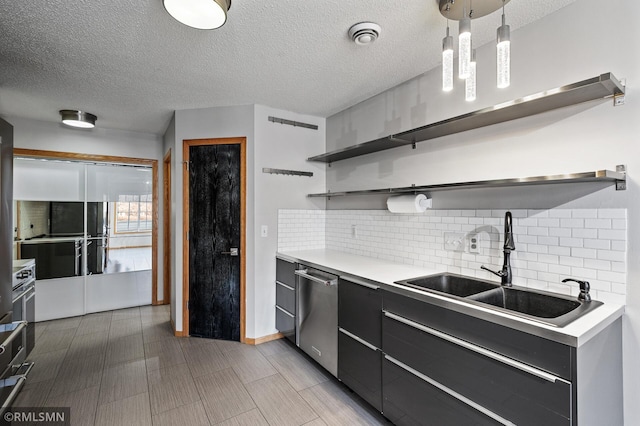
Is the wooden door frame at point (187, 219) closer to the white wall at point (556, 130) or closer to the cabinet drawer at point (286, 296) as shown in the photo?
the cabinet drawer at point (286, 296)

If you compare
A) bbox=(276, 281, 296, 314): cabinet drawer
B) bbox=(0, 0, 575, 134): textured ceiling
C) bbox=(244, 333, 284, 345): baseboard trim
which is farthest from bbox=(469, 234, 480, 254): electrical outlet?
bbox=(244, 333, 284, 345): baseboard trim

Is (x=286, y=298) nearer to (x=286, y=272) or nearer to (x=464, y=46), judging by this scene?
(x=286, y=272)

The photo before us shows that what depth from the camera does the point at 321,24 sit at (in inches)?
71.1

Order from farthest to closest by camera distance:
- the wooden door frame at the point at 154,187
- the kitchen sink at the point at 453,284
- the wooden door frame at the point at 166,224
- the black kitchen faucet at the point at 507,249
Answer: the wooden door frame at the point at 166,224
the wooden door frame at the point at 154,187
the kitchen sink at the point at 453,284
the black kitchen faucet at the point at 507,249

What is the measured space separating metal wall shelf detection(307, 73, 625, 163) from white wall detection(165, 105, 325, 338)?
1170mm

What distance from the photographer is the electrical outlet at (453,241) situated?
2.15m

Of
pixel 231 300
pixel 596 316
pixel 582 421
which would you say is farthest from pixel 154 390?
pixel 596 316

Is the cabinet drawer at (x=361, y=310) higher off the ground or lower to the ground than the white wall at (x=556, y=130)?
lower

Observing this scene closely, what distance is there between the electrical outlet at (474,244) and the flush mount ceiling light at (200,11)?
6.63ft

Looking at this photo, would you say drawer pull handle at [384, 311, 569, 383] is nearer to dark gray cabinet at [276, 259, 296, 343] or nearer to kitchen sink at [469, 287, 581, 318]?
kitchen sink at [469, 287, 581, 318]

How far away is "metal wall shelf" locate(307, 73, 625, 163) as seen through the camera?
4.55ft

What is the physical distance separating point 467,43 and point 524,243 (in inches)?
48.3

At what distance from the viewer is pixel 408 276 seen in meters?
2.10

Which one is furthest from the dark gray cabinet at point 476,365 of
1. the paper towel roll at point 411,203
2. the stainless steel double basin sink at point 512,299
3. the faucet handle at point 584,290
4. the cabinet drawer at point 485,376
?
the paper towel roll at point 411,203
